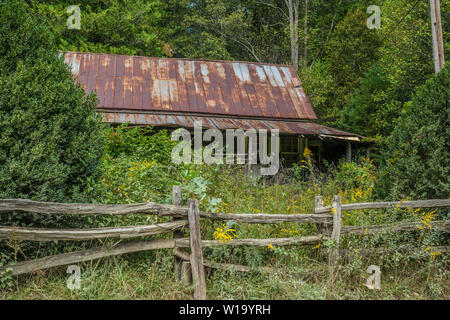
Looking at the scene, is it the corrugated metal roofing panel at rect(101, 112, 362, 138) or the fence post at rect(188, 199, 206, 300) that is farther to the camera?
the corrugated metal roofing panel at rect(101, 112, 362, 138)

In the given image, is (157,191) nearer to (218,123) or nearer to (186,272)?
(186,272)

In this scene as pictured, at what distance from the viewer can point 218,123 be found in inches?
480

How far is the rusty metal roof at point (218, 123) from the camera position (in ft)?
37.9

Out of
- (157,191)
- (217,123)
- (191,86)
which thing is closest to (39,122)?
(157,191)

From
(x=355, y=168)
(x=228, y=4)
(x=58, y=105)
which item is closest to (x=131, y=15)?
(x=228, y=4)

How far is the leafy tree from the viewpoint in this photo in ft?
13.2

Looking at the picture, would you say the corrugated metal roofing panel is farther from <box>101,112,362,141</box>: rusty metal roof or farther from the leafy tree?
the leafy tree

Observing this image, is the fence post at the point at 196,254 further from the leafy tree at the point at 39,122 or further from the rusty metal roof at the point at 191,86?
the rusty metal roof at the point at 191,86

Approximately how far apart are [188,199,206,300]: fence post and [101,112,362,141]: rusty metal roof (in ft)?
23.6

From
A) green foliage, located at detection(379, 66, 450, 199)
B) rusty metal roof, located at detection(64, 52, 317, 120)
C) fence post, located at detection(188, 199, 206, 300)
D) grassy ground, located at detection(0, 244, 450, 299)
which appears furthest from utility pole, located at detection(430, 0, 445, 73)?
fence post, located at detection(188, 199, 206, 300)

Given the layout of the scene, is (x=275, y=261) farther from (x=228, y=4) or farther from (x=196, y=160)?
(x=228, y=4)

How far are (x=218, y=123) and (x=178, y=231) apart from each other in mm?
7841

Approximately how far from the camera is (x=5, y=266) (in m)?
3.99

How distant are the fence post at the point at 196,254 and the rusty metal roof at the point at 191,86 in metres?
8.61
